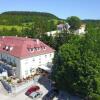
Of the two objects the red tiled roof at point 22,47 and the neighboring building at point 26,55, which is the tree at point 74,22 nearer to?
the red tiled roof at point 22,47

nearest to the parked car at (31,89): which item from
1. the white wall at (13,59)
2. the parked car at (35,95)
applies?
the parked car at (35,95)

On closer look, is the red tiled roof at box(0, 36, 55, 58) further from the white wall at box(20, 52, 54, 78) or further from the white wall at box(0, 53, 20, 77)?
the white wall at box(20, 52, 54, 78)

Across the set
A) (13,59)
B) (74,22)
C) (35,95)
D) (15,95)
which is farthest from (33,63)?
(74,22)

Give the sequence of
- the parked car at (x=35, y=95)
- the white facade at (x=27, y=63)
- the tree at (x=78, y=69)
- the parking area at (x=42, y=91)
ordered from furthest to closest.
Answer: the white facade at (x=27, y=63) → the parked car at (x=35, y=95) → the parking area at (x=42, y=91) → the tree at (x=78, y=69)

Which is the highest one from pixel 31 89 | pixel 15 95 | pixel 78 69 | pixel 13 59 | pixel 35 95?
pixel 78 69

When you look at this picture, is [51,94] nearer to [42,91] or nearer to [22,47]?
[42,91]

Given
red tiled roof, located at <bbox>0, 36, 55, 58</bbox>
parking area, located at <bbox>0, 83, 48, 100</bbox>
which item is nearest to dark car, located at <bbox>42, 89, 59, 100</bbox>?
parking area, located at <bbox>0, 83, 48, 100</bbox>

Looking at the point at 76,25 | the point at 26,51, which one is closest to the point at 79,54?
the point at 26,51
